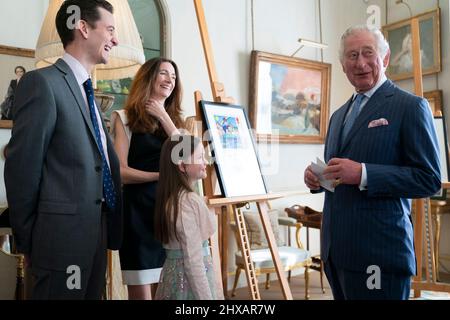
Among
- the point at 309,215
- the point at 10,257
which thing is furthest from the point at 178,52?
the point at 10,257

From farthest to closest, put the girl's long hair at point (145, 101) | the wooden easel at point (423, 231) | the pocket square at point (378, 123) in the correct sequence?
the wooden easel at point (423, 231) < the girl's long hair at point (145, 101) < the pocket square at point (378, 123)

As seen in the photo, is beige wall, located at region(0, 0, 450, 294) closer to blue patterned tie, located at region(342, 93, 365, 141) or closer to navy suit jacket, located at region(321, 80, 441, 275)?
blue patterned tie, located at region(342, 93, 365, 141)

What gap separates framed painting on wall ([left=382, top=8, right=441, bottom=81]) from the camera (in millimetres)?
4984

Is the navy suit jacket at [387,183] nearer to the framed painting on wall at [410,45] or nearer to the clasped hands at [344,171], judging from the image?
the clasped hands at [344,171]

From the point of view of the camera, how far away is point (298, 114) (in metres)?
5.18

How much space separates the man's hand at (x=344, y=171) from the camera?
58.6 inches

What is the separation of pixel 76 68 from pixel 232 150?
1.23 metres

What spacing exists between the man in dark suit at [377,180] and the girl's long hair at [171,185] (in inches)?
25.1

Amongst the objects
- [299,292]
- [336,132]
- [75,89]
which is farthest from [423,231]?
[75,89]

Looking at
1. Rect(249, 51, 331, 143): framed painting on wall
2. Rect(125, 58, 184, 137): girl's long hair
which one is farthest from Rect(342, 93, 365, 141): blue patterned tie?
Rect(249, 51, 331, 143): framed painting on wall

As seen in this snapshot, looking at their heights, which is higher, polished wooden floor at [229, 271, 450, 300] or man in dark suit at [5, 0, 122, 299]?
man in dark suit at [5, 0, 122, 299]

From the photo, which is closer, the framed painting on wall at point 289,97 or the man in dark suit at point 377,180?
the man in dark suit at point 377,180

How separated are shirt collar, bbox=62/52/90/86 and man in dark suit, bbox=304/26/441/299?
3.30 ft

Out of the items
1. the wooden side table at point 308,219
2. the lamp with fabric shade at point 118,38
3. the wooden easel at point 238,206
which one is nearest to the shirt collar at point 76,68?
the lamp with fabric shade at point 118,38
